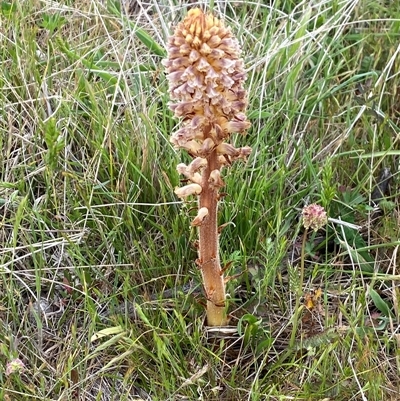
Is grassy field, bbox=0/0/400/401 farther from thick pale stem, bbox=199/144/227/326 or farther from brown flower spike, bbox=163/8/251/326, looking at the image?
brown flower spike, bbox=163/8/251/326

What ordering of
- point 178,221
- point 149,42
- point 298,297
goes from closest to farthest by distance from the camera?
point 298,297 < point 178,221 < point 149,42

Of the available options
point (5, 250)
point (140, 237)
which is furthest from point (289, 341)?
point (5, 250)

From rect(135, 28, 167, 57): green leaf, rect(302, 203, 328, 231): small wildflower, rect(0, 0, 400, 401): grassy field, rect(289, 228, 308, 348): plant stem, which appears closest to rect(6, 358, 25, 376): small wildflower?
rect(0, 0, 400, 401): grassy field

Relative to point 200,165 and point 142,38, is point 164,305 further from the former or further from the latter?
point 142,38

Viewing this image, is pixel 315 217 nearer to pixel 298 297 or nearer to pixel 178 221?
pixel 298 297

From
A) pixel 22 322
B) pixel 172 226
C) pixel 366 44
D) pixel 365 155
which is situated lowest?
pixel 22 322

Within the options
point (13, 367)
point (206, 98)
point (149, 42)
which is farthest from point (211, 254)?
point (149, 42)

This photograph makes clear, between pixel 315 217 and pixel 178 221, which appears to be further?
pixel 178 221
